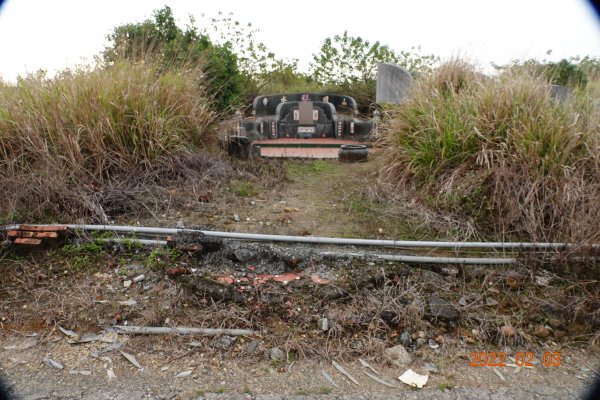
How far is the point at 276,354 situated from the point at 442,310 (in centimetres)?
112

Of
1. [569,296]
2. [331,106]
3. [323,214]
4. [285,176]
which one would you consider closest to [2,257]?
[323,214]

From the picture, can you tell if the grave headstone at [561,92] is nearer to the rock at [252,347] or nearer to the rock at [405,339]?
the rock at [405,339]

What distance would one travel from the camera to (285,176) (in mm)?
4930

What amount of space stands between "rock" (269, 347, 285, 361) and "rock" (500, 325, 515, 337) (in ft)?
4.54

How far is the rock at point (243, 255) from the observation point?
117 inches

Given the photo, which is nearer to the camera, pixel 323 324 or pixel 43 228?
pixel 323 324

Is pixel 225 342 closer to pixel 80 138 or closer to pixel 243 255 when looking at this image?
pixel 243 255

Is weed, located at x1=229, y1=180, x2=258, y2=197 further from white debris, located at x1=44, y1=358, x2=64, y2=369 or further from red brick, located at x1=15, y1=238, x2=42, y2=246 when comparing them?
white debris, located at x1=44, y1=358, x2=64, y2=369

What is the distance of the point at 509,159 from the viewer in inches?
137

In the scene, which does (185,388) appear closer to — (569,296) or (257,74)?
(569,296)

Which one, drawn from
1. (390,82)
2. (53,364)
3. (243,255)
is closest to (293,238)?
(243,255)

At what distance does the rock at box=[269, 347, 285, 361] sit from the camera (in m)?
2.31

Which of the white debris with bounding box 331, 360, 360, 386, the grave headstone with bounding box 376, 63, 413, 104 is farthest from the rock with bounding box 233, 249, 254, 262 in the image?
the grave headstone with bounding box 376, 63, 413, 104

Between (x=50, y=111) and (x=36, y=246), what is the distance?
1606 mm
